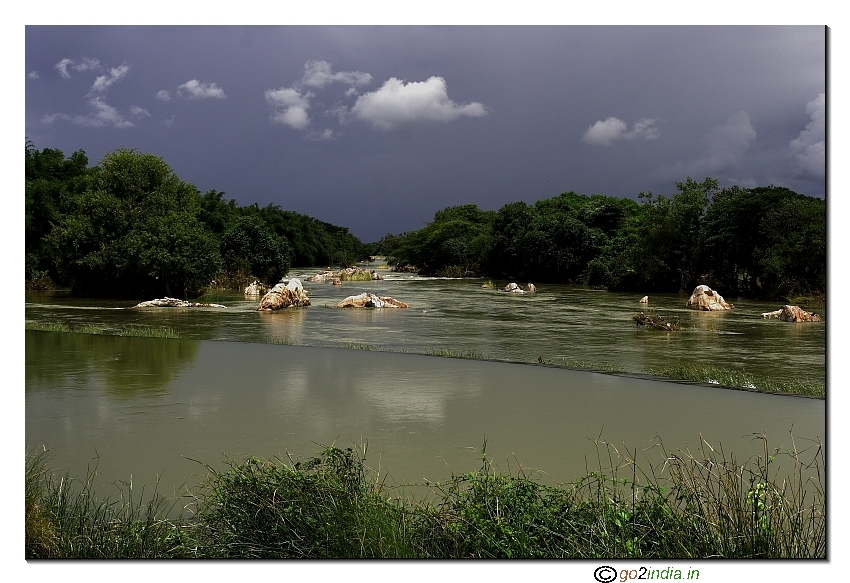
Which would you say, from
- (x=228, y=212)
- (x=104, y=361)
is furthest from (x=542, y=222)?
(x=104, y=361)

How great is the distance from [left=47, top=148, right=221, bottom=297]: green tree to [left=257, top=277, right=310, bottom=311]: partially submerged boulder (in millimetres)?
3739

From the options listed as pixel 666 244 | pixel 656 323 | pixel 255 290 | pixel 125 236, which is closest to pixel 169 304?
pixel 125 236

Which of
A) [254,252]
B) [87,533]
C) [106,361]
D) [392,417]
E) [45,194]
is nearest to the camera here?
[87,533]

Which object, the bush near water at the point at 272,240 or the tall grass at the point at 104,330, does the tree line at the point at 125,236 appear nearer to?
the bush near water at the point at 272,240

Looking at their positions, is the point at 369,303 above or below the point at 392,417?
above

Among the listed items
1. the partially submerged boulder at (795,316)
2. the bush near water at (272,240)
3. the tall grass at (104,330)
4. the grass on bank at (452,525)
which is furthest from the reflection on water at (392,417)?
the partially submerged boulder at (795,316)

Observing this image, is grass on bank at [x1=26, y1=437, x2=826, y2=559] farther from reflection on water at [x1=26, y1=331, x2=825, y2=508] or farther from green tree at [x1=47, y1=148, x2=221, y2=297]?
green tree at [x1=47, y1=148, x2=221, y2=297]

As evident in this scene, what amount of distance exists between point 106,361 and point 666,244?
28736mm

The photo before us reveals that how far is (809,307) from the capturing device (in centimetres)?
2192

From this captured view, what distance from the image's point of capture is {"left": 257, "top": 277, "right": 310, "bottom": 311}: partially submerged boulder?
2390 centimetres

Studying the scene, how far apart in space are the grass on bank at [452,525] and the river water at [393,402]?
0.96m

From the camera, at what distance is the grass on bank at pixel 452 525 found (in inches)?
140

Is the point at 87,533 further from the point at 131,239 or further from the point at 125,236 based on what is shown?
the point at 125,236

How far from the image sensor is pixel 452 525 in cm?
371
